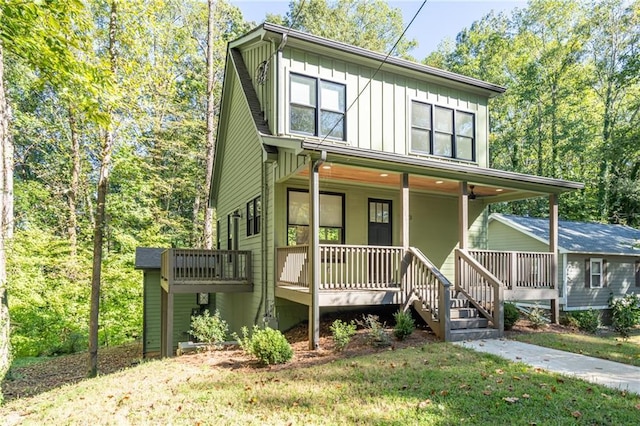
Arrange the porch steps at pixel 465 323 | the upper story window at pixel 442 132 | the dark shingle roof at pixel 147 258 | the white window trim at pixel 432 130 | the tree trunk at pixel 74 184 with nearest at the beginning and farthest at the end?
the porch steps at pixel 465 323
the white window trim at pixel 432 130
the upper story window at pixel 442 132
the dark shingle roof at pixel 147 258
the tree trunk at pixel 74 184

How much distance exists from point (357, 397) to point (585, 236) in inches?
611

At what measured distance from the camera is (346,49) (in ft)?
34.9

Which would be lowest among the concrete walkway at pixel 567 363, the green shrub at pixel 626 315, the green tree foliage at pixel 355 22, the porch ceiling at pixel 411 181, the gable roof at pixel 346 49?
the green shrub at pixel 626 315

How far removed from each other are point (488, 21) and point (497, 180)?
71.8 ft

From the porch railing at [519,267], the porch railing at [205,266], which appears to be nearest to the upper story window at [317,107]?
the porch railing at [205,266]

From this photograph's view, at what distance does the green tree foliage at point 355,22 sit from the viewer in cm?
2691

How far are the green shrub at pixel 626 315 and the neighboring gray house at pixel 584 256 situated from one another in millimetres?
1507

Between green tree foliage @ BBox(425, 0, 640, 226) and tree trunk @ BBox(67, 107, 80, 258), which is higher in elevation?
green tree foliage @ BBox(425, 0, 640, 226)

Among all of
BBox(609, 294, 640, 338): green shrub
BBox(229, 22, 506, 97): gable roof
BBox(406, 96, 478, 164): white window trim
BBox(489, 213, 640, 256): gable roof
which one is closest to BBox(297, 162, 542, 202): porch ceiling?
BBox(406, 96, 478, 164): white window trim

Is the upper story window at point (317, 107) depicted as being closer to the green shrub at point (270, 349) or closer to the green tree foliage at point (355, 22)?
the green shrub at point (270, 349)

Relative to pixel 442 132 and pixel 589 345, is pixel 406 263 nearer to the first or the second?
pixel 589 345

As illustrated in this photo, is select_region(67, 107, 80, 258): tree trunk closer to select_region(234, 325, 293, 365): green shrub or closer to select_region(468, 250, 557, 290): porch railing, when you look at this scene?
select_region(234, 325, 293, 365): green shrub

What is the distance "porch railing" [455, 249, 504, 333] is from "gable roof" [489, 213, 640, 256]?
7380 millimetres

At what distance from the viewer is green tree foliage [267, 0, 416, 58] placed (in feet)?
88.3
